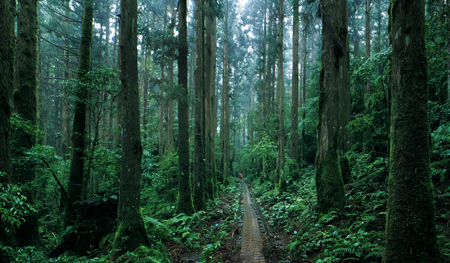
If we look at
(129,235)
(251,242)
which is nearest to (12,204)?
(129,235)

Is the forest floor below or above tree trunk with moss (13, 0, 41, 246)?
below

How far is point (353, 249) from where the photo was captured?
14.7 ft

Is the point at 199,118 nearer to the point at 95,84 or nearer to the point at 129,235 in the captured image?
the point at 95,84

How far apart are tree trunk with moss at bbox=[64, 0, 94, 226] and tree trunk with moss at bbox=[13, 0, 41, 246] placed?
118cm

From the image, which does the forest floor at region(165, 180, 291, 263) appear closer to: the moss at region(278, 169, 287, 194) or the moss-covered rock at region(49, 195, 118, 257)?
the moss-covered rock at region(49, 195, 118, 257)

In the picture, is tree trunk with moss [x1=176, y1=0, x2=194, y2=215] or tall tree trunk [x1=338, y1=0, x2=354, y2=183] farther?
tree trunk with moss [x1=176, y1=0, x2=194, y2=215]

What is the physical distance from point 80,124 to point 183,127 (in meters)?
4.02

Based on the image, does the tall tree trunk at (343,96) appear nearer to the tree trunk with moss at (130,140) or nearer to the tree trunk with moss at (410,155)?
the tree trunk with moss at (410,155)

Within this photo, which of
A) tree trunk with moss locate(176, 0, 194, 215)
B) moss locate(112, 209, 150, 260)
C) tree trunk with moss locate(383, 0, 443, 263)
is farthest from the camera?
tree trunk with moss locate(176, 0, 194, 215)

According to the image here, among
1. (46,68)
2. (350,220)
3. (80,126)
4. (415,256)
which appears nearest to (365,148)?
(350,220)

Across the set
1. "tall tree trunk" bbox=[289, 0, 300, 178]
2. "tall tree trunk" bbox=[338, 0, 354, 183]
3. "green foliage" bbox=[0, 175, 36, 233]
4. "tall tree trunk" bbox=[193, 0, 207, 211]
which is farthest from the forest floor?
"tall tree trunk" bbox=[289, 0, 300, 178]

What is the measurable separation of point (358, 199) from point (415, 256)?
3.83 meters

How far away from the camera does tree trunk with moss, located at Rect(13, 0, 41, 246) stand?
761cm

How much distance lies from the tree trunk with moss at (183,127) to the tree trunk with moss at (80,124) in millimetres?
3568
